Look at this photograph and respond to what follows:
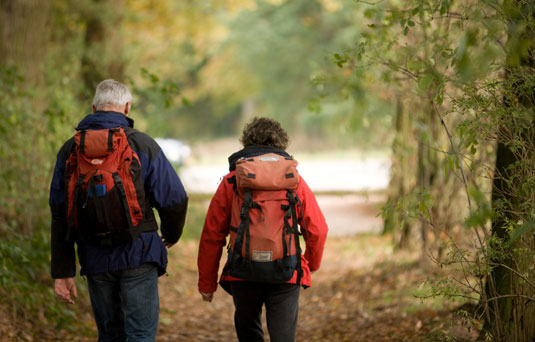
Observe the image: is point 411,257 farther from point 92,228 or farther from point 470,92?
point 92,228

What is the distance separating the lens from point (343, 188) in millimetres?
21156

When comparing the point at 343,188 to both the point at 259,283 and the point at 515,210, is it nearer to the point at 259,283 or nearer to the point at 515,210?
the point at 515,210

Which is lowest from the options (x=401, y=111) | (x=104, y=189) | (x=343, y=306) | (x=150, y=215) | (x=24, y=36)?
(x=343, y=306)

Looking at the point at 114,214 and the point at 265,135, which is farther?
A: the point at 265,135

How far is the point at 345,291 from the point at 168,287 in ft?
7.88

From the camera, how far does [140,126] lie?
9336 millimetres

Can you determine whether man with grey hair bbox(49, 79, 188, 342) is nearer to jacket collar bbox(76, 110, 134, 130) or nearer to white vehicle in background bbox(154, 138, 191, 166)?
jacket collar bbox(76, 110, 134, 130)

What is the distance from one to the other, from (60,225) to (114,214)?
1.42 ft

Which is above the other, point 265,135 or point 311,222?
point 265,135

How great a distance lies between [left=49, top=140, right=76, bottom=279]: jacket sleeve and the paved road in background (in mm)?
4306

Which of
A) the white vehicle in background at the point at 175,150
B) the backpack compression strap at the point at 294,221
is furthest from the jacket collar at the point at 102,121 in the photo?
the white vehicle in background at the point at 175,150

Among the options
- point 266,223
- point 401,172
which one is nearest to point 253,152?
point 266,223

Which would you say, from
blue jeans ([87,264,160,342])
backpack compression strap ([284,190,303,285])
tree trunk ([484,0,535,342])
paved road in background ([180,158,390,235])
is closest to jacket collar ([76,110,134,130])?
blue jeans ([87,264,160,342])

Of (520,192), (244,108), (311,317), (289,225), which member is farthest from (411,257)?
(244,108)
